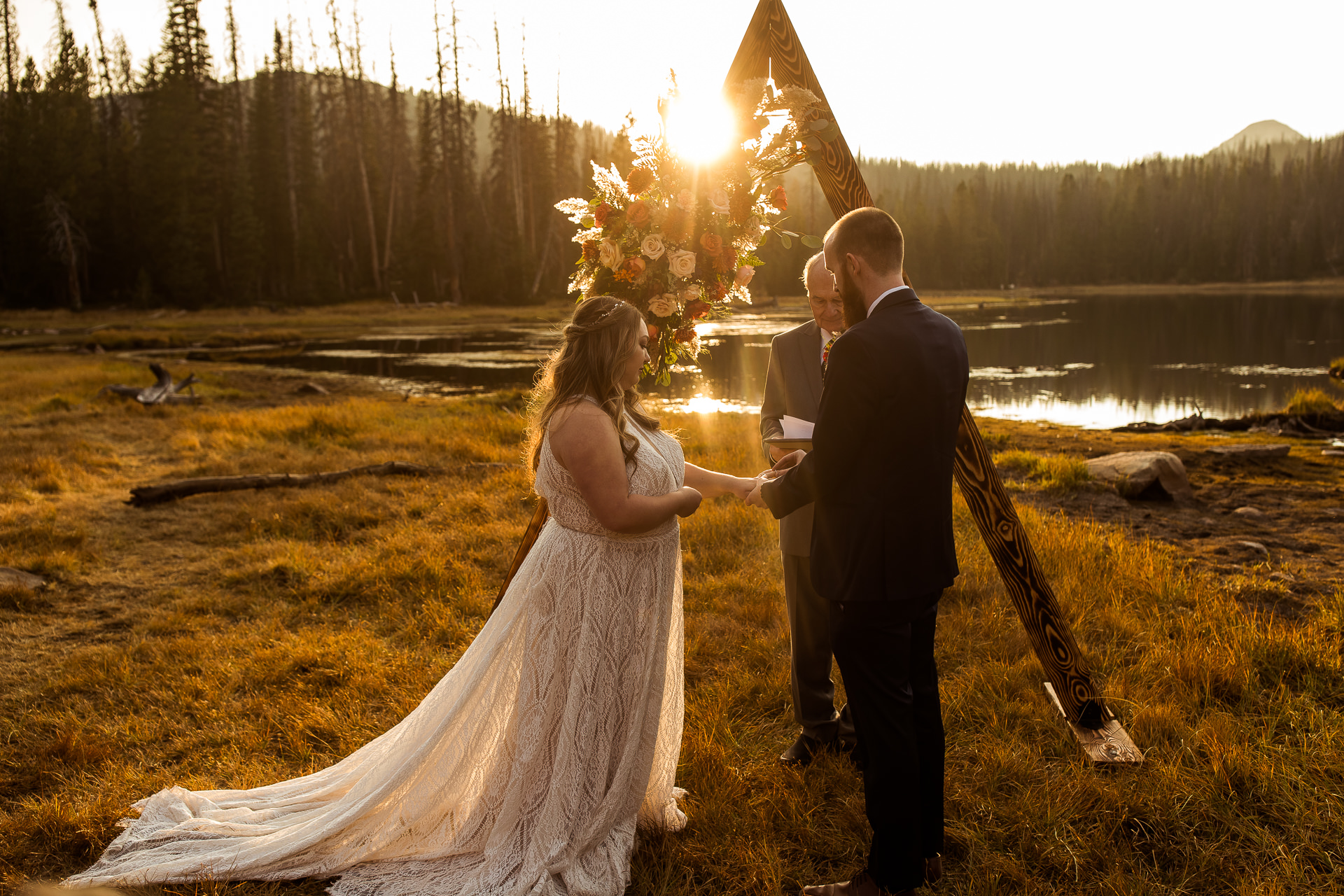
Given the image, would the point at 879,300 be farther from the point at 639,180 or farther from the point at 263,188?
the point at 263,188

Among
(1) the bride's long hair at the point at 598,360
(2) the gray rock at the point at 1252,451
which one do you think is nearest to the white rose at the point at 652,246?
(1) the bride's long hair at the point at 598,360

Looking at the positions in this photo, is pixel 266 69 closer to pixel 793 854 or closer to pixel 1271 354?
pixel 1271 354

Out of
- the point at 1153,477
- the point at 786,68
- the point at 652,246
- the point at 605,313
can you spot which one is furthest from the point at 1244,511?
the point at 605,313

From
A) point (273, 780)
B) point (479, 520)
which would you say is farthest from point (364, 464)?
point (273, 780)

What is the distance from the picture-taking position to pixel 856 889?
9.15ft

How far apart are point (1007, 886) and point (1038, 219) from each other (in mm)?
125423

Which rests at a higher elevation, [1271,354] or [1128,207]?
[1128,207]

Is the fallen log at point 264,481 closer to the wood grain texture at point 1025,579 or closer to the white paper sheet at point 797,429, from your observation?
the white paper sheet at point 797,429

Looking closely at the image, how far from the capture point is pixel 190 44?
5038 centimetres

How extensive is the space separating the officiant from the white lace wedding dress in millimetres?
862

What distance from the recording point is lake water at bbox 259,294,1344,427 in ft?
65.3

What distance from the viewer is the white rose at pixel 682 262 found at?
341cm

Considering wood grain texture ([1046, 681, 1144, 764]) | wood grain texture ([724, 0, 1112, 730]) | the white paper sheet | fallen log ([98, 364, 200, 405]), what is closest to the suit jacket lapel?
the white paper sheet

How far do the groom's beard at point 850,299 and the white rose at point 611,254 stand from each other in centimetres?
112
